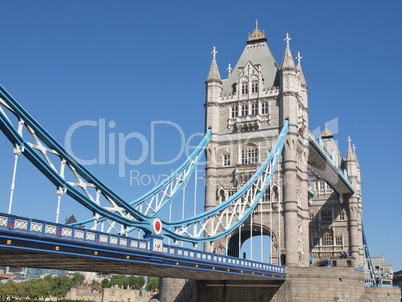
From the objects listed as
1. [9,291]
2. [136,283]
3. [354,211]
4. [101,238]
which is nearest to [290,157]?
[354,211]

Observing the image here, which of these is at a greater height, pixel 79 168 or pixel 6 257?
pixel 79 168

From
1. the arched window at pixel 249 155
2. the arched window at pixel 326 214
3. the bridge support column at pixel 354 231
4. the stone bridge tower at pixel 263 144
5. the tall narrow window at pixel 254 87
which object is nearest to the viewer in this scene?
the stone bridge tower at pixel 263 144

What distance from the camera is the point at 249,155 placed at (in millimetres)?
51625

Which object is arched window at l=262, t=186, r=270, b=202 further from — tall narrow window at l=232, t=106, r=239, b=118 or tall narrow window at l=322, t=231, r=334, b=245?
tall narrow window at l=322, t=231, r=334, b=245

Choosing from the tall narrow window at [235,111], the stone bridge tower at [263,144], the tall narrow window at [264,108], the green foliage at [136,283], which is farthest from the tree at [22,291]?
the tall narrow window at [264,108]

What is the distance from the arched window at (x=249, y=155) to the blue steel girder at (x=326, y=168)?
791cm

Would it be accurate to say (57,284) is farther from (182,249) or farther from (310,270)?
(182,249)

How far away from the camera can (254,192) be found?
47.8 meters

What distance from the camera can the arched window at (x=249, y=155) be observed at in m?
51.3

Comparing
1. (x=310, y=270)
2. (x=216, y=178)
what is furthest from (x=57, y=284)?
(x=310, y=270)

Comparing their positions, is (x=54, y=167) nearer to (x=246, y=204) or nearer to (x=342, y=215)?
(x=246, y=204)

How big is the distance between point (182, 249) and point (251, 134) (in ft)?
74.2

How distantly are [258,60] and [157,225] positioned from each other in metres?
30.3

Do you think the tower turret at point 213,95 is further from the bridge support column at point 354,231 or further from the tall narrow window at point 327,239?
the tall narrow window at point 327,239
